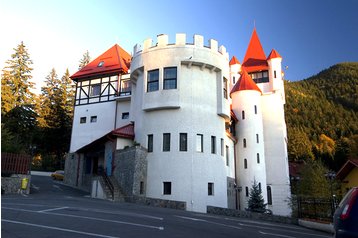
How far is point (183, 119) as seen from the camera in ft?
83.8

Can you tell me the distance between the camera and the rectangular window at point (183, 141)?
82.0ft

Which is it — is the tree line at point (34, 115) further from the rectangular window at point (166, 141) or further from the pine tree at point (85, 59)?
the rectangular window at point (166, 141)

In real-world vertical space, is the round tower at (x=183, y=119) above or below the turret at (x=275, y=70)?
below

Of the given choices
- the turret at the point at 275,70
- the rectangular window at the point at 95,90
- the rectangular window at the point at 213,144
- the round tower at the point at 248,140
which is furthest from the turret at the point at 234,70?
the rectangular window at the point at 213,144

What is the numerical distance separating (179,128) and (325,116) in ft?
262

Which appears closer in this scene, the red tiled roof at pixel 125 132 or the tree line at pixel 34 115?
the red tiled roof at pixel 125 132

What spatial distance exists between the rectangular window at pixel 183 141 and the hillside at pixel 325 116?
41558mm

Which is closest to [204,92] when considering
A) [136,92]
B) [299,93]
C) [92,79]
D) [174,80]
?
[174,80]

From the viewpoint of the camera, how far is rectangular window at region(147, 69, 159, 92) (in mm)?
26406

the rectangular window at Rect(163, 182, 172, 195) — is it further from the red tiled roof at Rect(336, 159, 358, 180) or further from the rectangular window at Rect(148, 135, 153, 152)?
the red tiled roof at Rect(336, 159, 358, 180)

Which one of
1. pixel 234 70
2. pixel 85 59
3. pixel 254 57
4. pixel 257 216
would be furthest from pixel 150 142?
pixel 85 59

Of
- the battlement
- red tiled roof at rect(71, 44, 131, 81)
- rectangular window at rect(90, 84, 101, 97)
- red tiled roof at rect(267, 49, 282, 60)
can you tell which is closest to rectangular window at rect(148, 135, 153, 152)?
the battlement

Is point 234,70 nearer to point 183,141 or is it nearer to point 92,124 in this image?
point 92,124

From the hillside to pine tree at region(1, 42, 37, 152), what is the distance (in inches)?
1868
